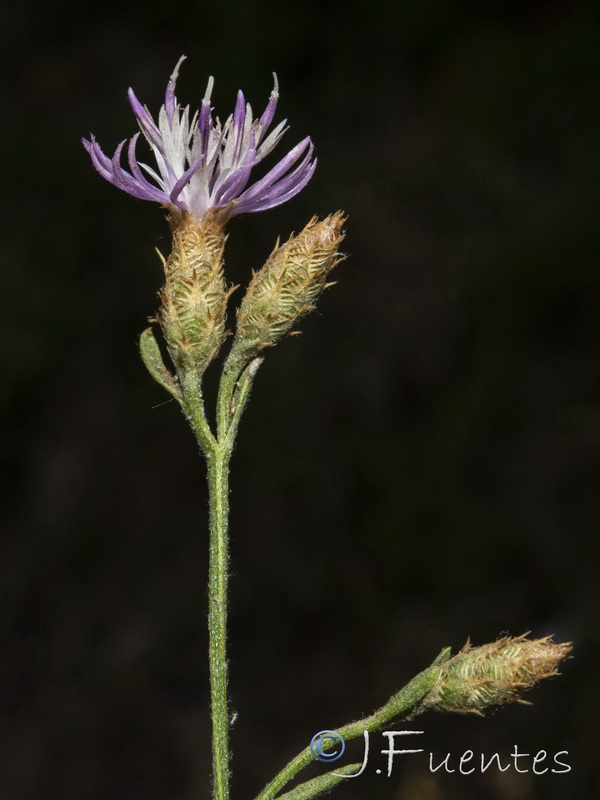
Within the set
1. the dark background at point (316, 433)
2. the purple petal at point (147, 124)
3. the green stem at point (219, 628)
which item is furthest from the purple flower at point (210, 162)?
the dark background at point (316, 433)

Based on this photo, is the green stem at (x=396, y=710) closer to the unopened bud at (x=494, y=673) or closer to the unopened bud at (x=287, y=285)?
the unopened bud at (x=494, y=673)

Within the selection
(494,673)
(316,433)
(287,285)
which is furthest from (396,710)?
(316,433)

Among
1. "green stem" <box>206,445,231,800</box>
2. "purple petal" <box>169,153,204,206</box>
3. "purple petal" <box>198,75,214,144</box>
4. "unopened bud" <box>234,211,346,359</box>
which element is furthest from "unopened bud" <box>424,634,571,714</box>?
"purple petal" <box>198,75,214,144</box>

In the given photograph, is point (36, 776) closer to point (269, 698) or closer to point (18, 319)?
point (269, 698)

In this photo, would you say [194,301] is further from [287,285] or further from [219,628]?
[219,628]

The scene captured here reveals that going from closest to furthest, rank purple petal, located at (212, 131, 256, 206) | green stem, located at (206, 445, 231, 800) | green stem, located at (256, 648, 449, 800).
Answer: green stem, located at (206, 445, 231, 800)
green stem, located at (256, 648, 449, 800)
purple petal, located at (212, 131, 256, 206)

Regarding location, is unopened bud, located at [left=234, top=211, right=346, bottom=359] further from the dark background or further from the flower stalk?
the dark background

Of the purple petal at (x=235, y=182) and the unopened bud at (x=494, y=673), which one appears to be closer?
the unopened bud at (x=494, y=673)
